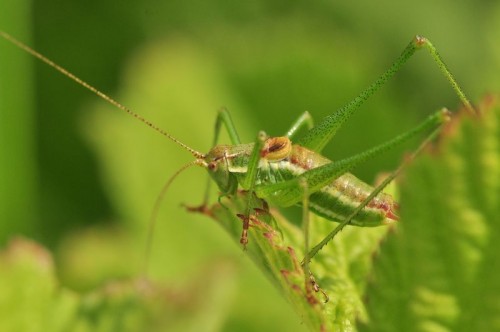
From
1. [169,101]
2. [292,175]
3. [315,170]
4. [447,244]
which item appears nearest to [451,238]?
[447,244]

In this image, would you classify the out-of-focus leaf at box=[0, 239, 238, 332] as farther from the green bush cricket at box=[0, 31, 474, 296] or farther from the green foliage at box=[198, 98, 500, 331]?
the green foliage at box=[198, 98, 500, 331]

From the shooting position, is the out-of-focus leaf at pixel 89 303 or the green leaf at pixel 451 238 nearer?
the green leaf at pixel 451 238

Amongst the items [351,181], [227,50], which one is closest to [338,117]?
[351,181]

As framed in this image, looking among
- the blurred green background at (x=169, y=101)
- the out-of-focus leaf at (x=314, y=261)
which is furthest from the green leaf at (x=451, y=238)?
the blurred green background at (x=169, y=101)

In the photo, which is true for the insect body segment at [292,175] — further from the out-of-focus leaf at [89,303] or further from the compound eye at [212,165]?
the out-of-focus leaf at [89,303]

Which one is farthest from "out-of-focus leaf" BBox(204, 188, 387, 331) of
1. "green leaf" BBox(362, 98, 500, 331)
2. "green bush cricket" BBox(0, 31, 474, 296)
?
"green leaf" BBox(362, 98, 500, 331)

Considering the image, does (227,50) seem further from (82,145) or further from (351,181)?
(351,181)
